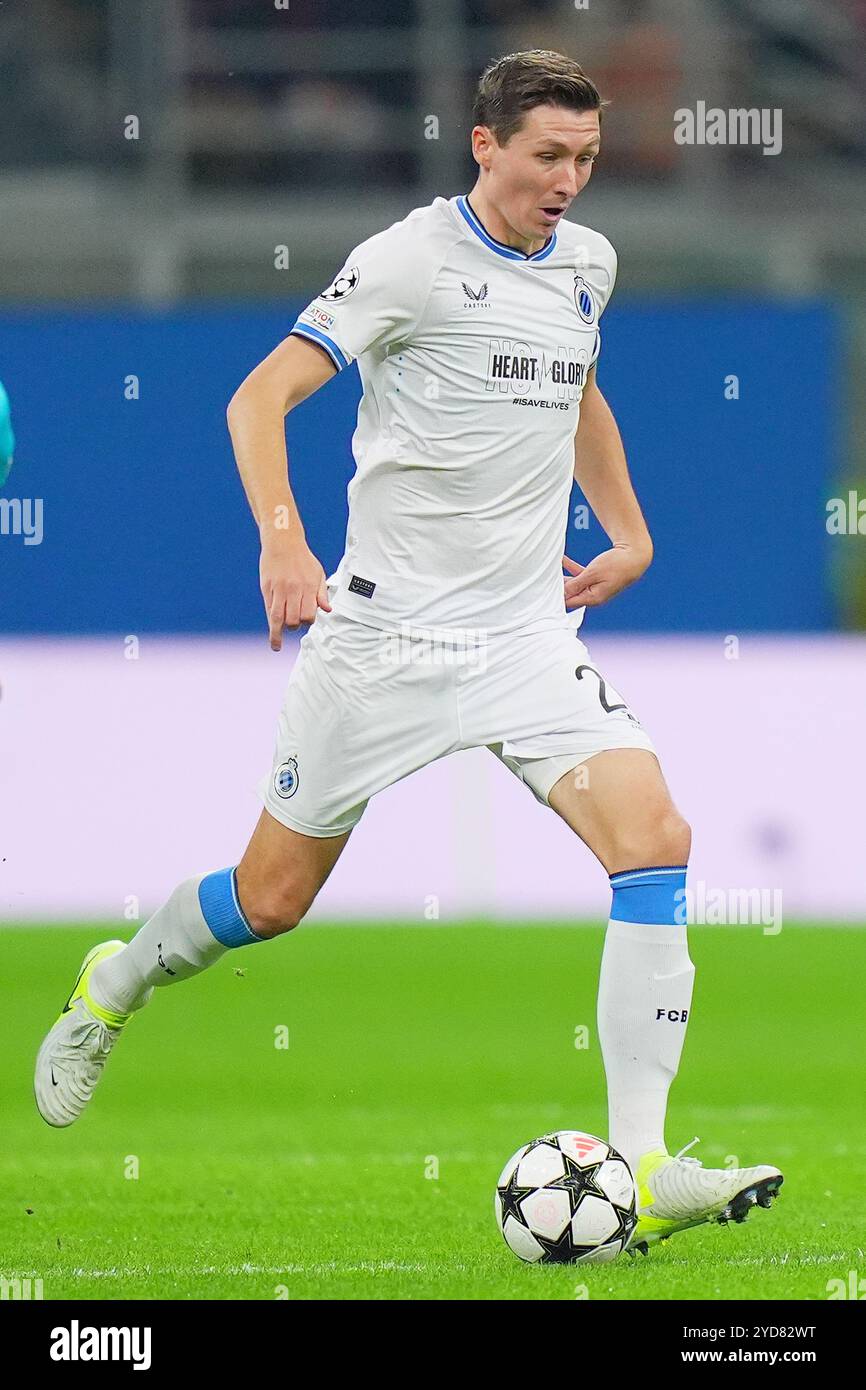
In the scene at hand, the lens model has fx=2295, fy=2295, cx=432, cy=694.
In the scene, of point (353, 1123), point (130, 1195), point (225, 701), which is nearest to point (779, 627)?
point (225, 701)

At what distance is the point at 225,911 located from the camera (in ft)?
17.2

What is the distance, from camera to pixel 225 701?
37.4 feet

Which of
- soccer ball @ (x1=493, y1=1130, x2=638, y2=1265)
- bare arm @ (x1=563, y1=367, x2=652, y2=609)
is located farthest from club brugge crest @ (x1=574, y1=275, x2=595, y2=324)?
soccer ball @ (x1=493, y1=1130, x2=638, y2=1265)

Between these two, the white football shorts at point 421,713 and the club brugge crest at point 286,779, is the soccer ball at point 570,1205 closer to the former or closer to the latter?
the white football shorts at point 421,713

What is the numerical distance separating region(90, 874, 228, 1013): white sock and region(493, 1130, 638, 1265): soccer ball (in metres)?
0.98

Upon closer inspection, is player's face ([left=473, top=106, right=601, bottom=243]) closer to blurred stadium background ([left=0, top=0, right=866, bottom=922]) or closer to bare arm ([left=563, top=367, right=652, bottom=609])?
bare arm ([left=563, top=367, right=652, bottom=609])

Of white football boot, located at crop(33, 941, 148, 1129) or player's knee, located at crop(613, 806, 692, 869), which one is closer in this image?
player's knee, located at crop(613, 806, 692, 869)

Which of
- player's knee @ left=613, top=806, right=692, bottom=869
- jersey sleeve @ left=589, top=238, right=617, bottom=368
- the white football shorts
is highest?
jersey sleeve @ left=589, top=238, right=617, bottom=368

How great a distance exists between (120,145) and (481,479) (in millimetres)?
11116

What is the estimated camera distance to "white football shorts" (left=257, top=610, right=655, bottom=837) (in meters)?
4.96

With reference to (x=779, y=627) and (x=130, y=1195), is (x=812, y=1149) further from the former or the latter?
A: (x=779, y=627)

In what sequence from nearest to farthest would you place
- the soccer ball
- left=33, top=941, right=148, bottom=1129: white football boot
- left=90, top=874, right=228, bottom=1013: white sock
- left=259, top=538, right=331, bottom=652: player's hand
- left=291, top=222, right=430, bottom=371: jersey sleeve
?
left=259, top=538, right=331, bottom=652: player's hand, the soccer ball, left=291, top=222, right=430, bottom=371: jersey sleeve, left=90, top=874, right=228, bottom=1013: white sock, left=33, top=941, right=148, bottom=1129: white football boot

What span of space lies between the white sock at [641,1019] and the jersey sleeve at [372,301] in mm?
1362

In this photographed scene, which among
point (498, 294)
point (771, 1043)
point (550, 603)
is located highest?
point (498, 294)
